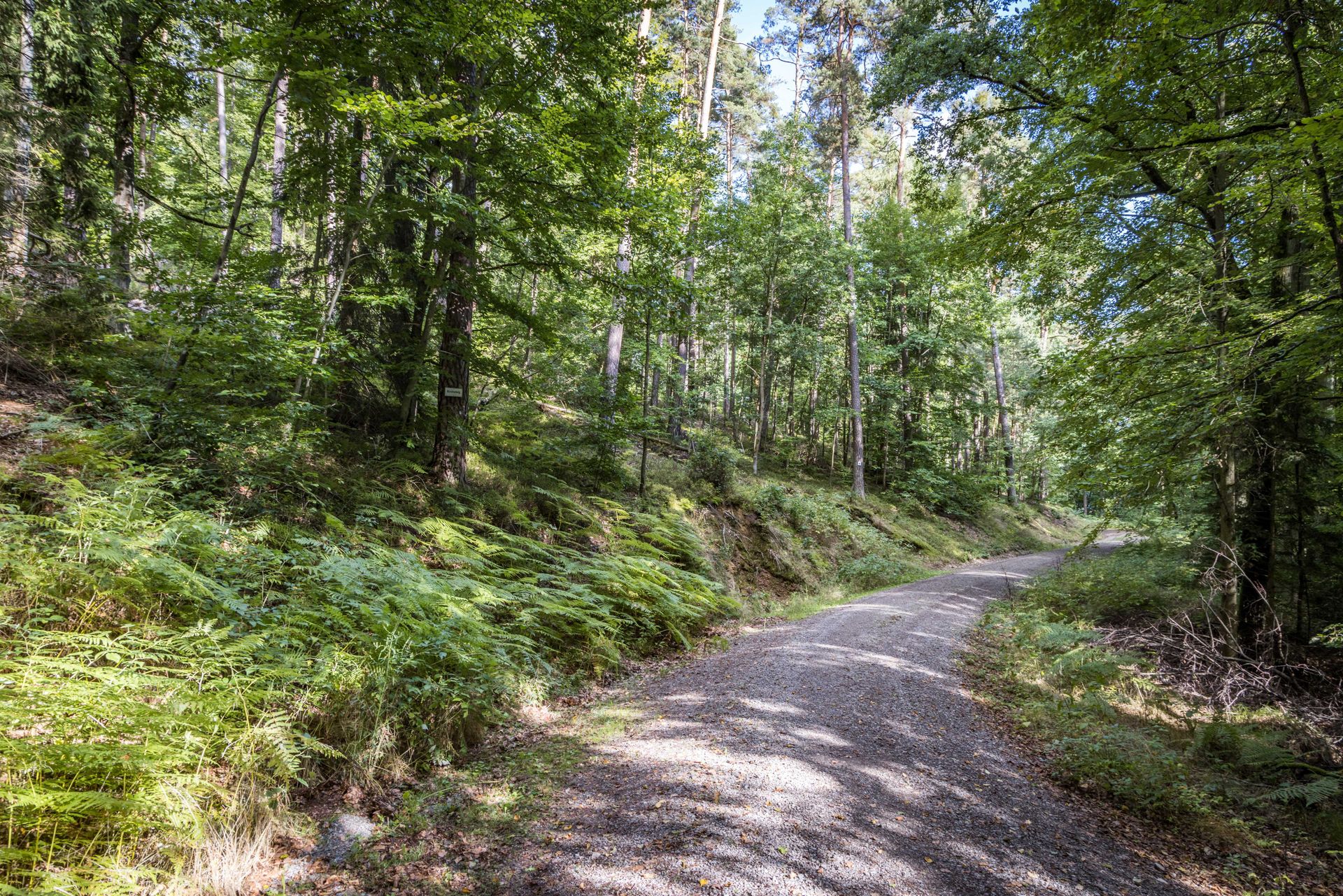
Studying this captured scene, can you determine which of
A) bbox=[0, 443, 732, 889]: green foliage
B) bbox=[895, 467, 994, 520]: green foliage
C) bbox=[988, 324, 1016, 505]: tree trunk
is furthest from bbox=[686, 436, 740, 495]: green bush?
bbox=[988, 324, 1016, 505]: tree trunk

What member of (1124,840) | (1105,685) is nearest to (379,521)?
(1124,840)

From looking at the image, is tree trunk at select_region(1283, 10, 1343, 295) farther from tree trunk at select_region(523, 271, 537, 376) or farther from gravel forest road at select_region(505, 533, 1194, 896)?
tree trunk at select_region(523, 271, 537, 376)

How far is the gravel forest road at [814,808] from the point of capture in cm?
288

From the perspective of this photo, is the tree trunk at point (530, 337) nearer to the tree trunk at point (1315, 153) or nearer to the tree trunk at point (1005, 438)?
the tree trunk at point (1315, 153)

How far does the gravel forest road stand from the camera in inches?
113

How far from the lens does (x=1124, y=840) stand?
3.70m

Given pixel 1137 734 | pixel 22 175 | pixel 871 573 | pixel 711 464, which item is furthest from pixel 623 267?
pixel 1137 734

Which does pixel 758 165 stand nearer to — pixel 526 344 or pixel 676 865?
pixel 526 344

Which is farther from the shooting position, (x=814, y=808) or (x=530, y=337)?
(x=530, y=337)

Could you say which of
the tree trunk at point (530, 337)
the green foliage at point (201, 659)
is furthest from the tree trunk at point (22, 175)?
the tree trunk at point (530, 337)

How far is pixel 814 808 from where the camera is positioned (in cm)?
349

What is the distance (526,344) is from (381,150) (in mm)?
8829

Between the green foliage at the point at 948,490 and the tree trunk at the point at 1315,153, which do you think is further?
the green foliage at the point at 948,490

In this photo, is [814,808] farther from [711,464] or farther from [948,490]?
[948,490]
